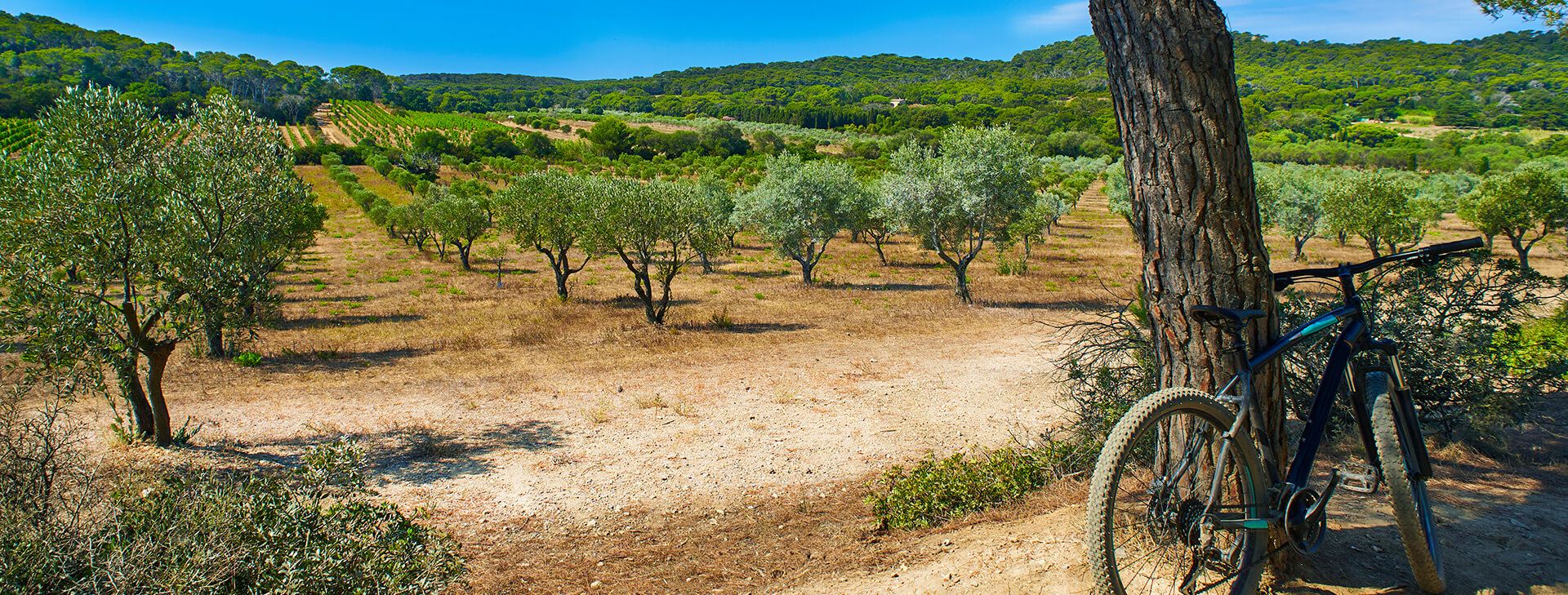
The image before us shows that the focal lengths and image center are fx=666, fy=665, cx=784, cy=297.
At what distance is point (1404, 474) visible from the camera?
2.98m

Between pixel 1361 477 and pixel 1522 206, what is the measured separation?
107 ft

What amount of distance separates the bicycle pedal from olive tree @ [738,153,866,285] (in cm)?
2693

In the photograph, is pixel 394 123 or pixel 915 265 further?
pixel 394 123

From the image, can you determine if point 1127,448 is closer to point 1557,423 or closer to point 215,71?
point 1557,423

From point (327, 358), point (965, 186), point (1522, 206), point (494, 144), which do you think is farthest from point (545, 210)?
point (494, 144)

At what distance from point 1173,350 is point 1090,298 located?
23773mm

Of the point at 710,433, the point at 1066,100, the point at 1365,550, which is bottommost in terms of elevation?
the point at 710,433

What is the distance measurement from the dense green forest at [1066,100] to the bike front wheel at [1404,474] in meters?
73.6

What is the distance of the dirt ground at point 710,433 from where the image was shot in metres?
4.57

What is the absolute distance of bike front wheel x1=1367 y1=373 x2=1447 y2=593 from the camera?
2977mm

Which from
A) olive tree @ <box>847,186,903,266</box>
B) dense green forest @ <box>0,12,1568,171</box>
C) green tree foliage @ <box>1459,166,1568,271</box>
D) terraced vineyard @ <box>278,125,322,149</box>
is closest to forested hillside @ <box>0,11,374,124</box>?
dense green forest @ <box>0,12,1568,171</box>

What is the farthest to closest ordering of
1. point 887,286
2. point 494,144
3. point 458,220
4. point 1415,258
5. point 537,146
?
point 494,144 < point 537,146 < point 458,220 < point 887,286 < point 1415,258

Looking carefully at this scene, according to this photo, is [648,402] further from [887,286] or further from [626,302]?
[887,286]

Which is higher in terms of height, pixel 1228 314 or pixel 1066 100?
pixel 1066 100
